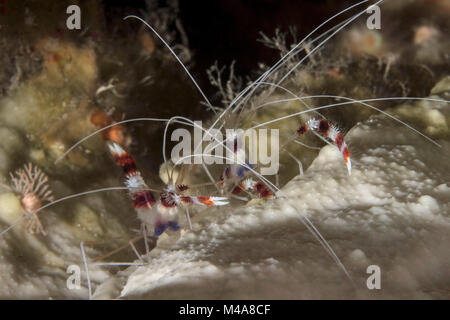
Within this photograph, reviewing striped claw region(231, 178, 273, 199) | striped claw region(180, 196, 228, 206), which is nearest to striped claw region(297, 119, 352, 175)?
striped claw region(231, 178, 273, 199)

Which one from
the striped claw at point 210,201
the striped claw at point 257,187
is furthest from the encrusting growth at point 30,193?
the striped claw at point 257,187

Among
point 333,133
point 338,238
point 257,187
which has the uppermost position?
point 333,133

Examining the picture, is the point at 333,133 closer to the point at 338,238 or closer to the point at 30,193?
the point at 338,238

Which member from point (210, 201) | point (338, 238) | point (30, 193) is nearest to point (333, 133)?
point (338, 238)

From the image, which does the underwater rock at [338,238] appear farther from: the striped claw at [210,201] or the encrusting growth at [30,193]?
the encrusting growth at [30,193]

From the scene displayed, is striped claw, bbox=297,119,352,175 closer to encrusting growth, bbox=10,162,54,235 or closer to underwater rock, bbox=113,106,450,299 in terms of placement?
underwater rock, bbox=113,106,450,299

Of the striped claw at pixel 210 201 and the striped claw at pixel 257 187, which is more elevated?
the striped claw at pixel 257 187

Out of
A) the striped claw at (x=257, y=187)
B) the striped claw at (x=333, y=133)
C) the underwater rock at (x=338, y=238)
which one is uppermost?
the striped claw at (x=333, y=133)

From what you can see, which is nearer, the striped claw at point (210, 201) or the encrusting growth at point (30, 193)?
the striped claw at point (210, 201)
